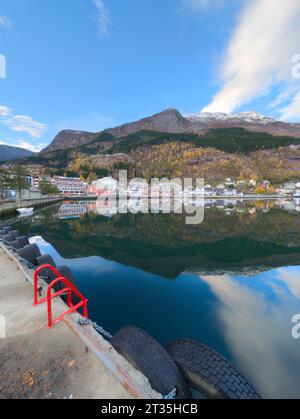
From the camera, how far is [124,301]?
8.51 metres

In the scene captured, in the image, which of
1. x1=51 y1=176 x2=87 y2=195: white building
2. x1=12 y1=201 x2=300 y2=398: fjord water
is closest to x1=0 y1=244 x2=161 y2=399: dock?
x1=12 y1=201 x2=300 y2=398: fjord water

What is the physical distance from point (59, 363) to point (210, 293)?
24.8 feet

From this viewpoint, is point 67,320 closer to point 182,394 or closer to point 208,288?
point 182,394

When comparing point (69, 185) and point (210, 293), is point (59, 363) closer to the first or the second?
point (210, 293)

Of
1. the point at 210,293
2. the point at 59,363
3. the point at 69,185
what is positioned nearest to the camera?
the point at 59,363

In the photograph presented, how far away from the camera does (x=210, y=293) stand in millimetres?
9266

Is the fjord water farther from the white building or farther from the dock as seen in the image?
the white building

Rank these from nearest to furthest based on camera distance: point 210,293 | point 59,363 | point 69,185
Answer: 1. point 59,363
2. point 210,293
3. point 69,185

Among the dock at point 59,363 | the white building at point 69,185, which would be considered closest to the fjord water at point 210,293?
the dock at point 59,363

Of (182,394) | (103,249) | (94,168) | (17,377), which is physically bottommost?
(103,249)

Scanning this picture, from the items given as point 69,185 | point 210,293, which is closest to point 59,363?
point 210,293

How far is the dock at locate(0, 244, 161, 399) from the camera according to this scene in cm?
276
